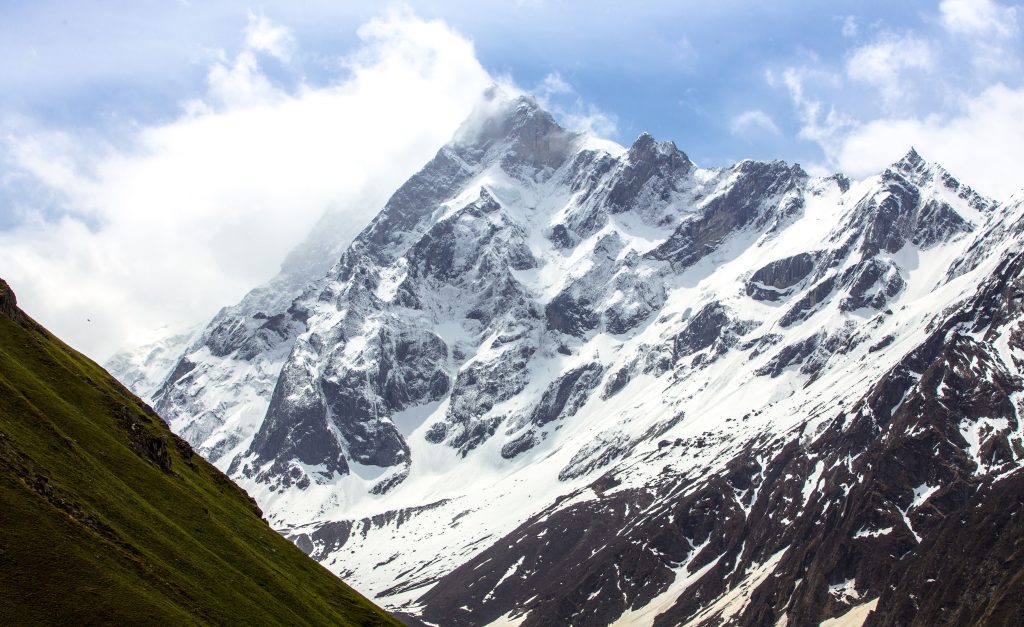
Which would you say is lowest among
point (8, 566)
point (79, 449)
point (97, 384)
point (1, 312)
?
point (8, 566)

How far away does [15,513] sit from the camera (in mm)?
79250

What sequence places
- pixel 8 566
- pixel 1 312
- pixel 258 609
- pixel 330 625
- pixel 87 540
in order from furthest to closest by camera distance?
pixel 1 312 < pixel 330 625 < pixel 258 609 < pixel 87 540 < pixel 8 566

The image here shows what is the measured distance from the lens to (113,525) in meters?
92.5

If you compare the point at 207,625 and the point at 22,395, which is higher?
the point at 22,395

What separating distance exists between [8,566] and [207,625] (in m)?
18.7

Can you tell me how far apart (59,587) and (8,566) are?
3.96 metres

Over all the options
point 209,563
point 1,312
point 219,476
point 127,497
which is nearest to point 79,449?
point 127,497

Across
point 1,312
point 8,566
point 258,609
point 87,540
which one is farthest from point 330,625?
point 1,312

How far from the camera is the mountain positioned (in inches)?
3056

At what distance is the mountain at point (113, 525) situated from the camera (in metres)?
77.6

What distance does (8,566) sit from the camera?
7494 cm

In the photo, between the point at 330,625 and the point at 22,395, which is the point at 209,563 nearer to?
the point at 330,625

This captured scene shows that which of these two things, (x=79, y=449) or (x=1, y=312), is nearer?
(x=79, y=449)

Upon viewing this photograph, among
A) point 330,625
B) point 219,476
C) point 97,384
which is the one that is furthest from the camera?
point 219,476
